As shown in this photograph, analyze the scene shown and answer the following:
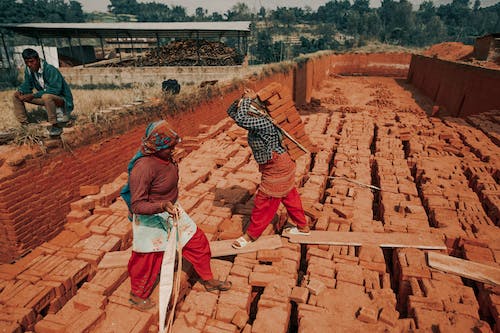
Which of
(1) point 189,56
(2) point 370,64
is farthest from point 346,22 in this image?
(1) point 189,56

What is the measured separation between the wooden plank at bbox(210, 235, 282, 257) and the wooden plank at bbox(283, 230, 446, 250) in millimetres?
217

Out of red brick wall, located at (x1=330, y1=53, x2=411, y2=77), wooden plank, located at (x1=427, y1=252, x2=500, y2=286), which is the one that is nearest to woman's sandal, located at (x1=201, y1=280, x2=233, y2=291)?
wooden plank, located at (x1=427, y1=252, x2=500, y2=286)

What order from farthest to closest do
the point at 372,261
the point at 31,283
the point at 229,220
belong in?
the point at 229,220, the point at 372,261, the point at 31,283

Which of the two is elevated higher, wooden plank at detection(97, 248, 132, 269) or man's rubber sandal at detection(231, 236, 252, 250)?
man's rubber sandal at detection(231, 236, 252, 250)

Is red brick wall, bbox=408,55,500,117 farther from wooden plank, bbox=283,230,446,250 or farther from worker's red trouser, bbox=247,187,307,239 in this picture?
worker's red trouser, bbox=247,187,307,239

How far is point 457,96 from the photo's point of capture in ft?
37.7

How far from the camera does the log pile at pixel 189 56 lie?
67.1 ft

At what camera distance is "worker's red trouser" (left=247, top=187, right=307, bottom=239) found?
11.2 feet

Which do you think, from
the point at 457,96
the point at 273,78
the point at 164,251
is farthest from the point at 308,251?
the point at 457,96

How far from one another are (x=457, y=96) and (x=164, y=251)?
12.5 metres

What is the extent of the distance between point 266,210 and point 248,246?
498mm

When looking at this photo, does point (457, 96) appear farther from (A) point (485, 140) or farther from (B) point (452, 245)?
(B) point (452, 245)

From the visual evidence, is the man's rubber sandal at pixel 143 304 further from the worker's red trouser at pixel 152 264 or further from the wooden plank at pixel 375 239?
the wooden plank at pixel 375 239

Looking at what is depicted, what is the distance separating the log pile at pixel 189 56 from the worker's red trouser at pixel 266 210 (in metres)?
17.8
